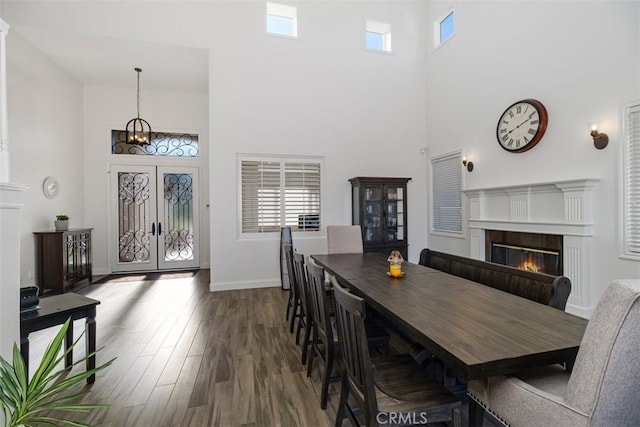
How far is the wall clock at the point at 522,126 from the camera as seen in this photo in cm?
383

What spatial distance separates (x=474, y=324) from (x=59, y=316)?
270 centimetres

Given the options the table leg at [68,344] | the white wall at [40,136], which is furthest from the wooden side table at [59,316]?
the white wall at [40,136]

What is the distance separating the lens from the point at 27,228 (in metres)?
4.65

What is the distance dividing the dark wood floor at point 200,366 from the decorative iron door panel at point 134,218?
2.26 meters

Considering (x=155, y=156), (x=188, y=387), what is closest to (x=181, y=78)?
(x=155, y=156)

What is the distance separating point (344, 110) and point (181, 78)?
341 cm

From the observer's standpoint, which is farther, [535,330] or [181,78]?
[181,78]

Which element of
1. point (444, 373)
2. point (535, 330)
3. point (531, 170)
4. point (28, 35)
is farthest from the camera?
point (28, 35)

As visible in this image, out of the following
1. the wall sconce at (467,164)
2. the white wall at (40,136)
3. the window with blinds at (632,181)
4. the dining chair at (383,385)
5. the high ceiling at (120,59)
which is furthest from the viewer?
the wall sconce at (467,164)

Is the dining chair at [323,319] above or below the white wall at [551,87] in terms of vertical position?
below

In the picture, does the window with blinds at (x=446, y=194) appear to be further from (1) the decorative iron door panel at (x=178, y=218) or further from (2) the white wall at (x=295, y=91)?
(1) the decorative iron door panel at (x=178, y=218)

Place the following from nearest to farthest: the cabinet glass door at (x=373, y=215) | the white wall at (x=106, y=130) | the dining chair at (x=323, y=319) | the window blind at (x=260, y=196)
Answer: the dining chair at (x=323, y=319) → the window blind at (x=260, y=196) → the cabinet glass door at (x=373, y=215) → the white wall at (x=106, y=130)

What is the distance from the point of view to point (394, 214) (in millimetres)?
5598

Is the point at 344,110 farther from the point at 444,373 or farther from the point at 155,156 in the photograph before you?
the point at 444,373
